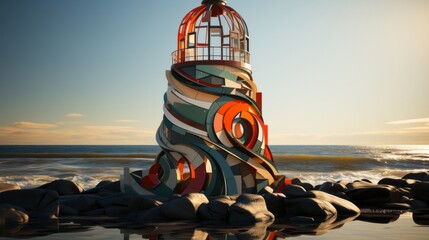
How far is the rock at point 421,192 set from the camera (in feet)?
62.3

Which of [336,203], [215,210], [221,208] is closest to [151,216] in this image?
[215,210]

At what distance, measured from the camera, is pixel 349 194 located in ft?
62.6

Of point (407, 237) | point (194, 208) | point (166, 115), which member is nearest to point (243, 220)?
point (194, 208)

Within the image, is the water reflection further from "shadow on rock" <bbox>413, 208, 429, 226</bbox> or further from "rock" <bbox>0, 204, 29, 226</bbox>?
"shadow on rock" <bbox>413, 208, 429, 226</bbox>

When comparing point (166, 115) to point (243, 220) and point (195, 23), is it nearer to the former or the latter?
point (195, 23)

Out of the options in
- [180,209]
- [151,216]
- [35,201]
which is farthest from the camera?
[35,201]

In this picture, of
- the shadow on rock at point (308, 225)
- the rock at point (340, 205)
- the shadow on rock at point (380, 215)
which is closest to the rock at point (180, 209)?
the shadow on rock at point (308, 225)

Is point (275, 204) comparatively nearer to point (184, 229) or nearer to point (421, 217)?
point (184, 229)

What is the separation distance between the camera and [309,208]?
1521cm

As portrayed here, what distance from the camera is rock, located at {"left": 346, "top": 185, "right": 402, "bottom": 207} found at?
60.7ft

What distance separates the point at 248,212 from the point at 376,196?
685cm

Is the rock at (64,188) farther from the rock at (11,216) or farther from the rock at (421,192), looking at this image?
the rock at (421,192)

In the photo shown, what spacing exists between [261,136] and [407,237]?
7464mm

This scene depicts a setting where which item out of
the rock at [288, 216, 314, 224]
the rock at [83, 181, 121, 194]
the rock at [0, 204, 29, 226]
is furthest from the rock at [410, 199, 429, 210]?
the rock at [0, 204, 29, 226]
